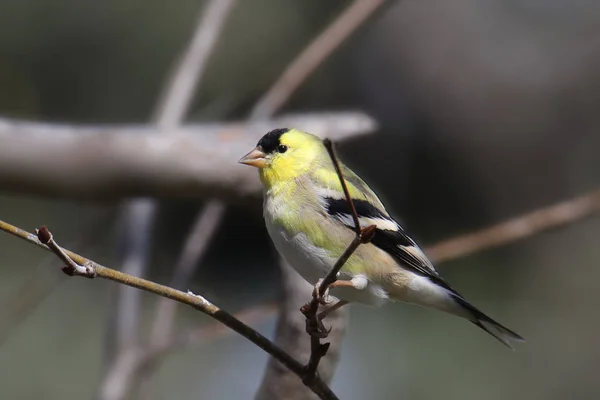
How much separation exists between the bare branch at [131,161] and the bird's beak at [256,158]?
16cm

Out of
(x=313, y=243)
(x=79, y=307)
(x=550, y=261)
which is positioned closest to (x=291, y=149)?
(x=313, y=243)

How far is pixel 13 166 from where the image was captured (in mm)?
1704

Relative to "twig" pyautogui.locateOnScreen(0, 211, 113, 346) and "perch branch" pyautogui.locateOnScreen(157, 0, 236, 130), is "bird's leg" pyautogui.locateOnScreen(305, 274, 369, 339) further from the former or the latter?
"perch branch" pyautogui.locateOnScreen(157, 0, 236, 130)

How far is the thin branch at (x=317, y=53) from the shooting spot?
2072mm

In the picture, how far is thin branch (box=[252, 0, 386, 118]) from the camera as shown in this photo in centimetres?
207

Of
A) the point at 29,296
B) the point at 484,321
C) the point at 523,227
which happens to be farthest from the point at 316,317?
the point at 29,296

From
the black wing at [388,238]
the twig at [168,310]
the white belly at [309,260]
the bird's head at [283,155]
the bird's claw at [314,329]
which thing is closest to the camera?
the bird's claw at [314,329]

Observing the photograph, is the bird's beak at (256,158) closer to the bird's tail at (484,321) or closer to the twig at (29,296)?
the bird's tail at (484,321)

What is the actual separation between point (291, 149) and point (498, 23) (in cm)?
388

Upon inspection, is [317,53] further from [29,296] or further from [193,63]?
[29,296]

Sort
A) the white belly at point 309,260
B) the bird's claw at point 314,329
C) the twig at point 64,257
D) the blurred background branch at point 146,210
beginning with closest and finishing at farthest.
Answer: the twig at point 64,257 < the bird's claw at point 314,329 < the white belly at point 309,260 < the blurred background branch at point 146,210

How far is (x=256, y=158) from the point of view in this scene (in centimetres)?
165

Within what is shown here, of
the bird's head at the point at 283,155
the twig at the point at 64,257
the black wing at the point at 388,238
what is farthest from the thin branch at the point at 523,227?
the twig at the point at 64,257

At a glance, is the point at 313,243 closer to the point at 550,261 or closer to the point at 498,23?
the point at 550,261
